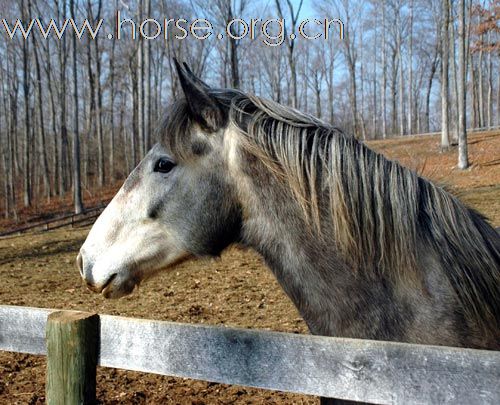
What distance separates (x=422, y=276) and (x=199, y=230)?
0.96 meters

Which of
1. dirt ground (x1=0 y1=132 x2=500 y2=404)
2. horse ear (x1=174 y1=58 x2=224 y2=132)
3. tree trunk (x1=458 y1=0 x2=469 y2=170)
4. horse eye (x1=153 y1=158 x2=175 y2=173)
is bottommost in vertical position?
dirt ground (x1=0 y1=132 x2=500 y2=404)

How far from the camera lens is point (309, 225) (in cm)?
196

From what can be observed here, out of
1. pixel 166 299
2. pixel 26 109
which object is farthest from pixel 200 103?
pixel 26 109

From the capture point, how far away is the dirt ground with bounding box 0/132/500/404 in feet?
14.0

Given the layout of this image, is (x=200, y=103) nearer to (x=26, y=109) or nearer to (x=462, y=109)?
(x=462, y=109)

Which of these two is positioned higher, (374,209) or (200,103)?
(200,103)

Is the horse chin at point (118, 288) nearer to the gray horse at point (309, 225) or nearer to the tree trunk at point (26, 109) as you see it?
the gray horse at point (309, 225)

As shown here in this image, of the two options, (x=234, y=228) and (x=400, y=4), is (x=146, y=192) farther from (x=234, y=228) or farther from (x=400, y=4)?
(x=400, y=4)

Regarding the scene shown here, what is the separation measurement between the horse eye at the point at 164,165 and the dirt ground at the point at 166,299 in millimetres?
497

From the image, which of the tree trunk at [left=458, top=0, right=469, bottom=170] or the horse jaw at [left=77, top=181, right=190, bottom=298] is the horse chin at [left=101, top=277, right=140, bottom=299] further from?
the tree trunk at [left=458, top=0, right=469, bottom=170]

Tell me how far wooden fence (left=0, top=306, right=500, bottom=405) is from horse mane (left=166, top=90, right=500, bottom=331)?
1.44ft

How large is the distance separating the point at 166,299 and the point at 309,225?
5.71 m

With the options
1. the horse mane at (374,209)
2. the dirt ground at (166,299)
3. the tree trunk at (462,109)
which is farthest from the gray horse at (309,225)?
the tree trunk at (462,109)

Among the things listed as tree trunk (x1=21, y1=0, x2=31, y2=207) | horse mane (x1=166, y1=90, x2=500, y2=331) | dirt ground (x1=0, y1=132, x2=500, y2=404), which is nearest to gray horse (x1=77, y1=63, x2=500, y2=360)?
horse mane (x1=166, y1=90, x2=500, y2=331)
